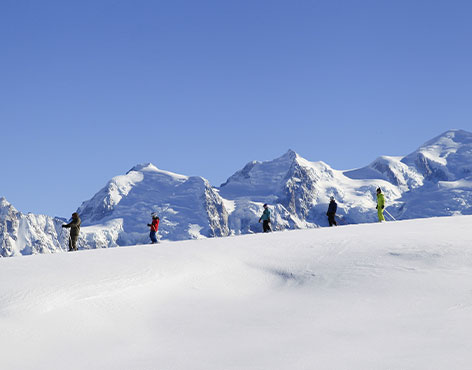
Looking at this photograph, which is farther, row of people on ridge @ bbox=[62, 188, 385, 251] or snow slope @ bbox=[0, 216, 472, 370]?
row of people on ridge @ bbox=[62, 188, 385, 251]

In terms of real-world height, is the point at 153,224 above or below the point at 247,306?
above

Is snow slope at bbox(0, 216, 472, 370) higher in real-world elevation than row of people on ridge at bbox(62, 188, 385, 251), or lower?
lower

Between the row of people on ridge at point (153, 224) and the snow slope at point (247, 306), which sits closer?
the snow slope at point (247, 306)

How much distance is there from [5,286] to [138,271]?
3.90m

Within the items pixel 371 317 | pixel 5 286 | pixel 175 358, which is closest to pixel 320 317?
pixel 371 317

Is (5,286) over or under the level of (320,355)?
over

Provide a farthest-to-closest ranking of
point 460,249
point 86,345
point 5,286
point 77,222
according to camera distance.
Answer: point 77,222 → point 460,249 → point 5,286 → point 86,345

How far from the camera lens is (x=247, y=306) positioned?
16.9 meters

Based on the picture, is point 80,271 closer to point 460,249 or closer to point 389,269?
point 389,269

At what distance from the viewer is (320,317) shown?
15.6 meters

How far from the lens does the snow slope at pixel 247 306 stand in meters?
13.1

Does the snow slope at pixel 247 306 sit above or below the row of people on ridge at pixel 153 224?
Result: below

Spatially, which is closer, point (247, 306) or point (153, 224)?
point (247, 306)

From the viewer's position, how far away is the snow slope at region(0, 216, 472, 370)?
13.1m
